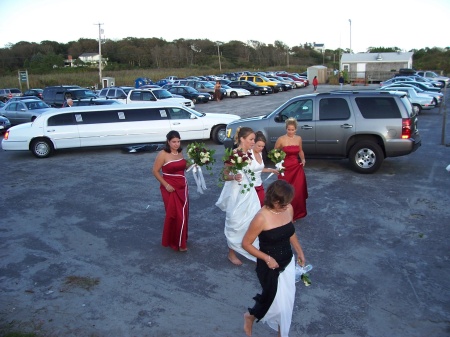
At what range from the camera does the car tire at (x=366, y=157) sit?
10.4 metres

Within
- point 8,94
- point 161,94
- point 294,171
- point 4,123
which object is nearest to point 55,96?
point 161,94

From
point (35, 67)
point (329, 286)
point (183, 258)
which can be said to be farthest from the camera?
point (35, 67)

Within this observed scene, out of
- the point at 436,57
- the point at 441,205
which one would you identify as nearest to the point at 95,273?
the point at 441,205

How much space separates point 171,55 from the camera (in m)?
105

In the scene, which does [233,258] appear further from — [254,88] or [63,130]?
[254,88]

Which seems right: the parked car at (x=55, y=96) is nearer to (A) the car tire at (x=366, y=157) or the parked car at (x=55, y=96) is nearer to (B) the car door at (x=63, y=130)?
(B) the car door at (x=63, y=130)

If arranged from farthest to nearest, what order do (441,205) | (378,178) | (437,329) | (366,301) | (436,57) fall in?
(436,57)
(378,178)
(441,205)
(366,301)
(437,329)

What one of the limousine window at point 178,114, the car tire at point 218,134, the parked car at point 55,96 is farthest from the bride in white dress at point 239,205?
the parked car at point 55,96

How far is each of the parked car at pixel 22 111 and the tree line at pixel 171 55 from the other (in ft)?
206

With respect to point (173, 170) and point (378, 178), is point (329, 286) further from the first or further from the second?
point (378, 178)

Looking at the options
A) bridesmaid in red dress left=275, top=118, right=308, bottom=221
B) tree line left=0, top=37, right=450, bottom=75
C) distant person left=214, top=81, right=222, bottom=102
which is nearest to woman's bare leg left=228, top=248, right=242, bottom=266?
bridesmaid in red dress left=275, top=118, right=308, bottom=221

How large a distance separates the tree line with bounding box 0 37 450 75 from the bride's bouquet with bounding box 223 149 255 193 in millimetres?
76738

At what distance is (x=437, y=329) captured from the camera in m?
4.43

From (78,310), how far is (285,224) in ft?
8.85
